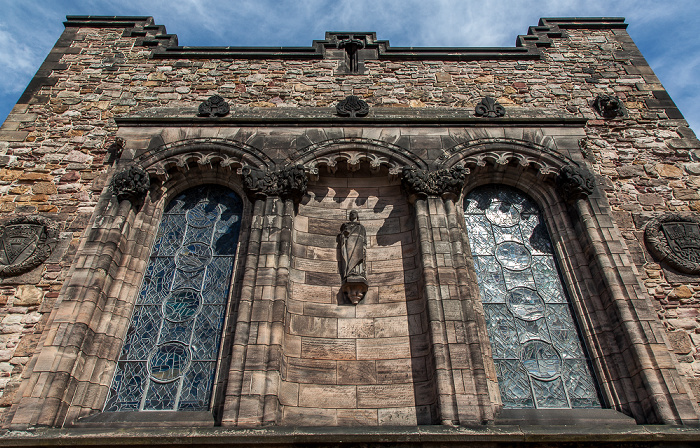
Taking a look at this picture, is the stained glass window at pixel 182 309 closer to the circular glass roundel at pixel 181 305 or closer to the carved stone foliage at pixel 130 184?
the circular glass roundel at pixel 181 305

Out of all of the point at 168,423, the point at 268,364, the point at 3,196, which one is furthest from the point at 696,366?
the point at 3,196

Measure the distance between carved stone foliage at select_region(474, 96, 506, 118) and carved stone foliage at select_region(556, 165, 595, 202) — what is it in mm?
1535

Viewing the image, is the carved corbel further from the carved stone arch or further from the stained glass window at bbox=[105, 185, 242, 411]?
the stained glass window at bbox=[105, 185, 242, 411]

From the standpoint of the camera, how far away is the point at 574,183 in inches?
295

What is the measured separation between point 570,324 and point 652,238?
1.87 metres

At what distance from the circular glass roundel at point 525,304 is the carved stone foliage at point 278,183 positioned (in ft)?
11.0

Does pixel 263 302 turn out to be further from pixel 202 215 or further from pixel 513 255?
pixel 513 255

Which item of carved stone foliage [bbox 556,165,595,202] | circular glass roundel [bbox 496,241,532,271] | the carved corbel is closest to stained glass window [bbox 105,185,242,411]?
the carved corbel

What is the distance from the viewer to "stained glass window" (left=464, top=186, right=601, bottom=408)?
625cm

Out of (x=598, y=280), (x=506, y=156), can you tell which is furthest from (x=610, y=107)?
(x=598, y=280)

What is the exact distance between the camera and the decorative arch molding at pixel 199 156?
780 cm

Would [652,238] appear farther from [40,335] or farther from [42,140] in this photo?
[42,140]

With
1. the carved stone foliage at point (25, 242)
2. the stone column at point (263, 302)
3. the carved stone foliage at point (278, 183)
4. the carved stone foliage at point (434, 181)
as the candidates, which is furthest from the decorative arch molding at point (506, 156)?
the carved stone foliage at point (25, 242)

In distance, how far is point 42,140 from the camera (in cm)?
855
